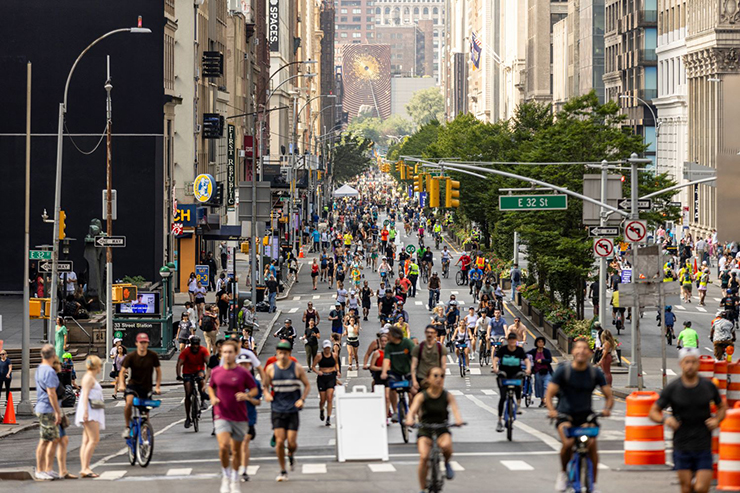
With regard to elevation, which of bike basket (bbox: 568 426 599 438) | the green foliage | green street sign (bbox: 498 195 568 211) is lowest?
bike basket (bbox: 568 426 599 438)

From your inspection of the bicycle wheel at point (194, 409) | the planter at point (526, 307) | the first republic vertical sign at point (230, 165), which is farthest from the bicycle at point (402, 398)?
the first republic vertical sign at point (230, 165)

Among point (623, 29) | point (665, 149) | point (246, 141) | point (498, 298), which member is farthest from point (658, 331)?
point (623, 29)

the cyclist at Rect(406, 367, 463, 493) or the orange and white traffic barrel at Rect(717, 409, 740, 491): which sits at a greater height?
the cyclist at Rect(406, 367, 463, 493)

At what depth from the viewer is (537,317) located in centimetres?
5016

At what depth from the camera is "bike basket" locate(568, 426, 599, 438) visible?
14.9m

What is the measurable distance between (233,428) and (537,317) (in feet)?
114

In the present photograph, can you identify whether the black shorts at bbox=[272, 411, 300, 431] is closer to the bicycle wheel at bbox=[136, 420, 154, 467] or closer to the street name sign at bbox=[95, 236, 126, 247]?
the bicycle wheel at bbox=[136, 420, 154, 467]

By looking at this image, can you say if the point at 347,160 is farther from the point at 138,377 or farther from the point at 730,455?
the point at 730,455

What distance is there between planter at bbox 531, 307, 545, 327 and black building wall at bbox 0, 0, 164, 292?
16.5 m

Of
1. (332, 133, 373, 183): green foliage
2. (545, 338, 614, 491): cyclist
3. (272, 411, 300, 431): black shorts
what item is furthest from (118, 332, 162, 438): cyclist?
(332, 133, 373, 183): green foliage

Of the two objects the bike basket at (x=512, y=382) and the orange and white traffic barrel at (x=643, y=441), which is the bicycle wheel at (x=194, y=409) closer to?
the bike basket at (x=512, y=382)

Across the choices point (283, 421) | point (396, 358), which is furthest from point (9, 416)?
point (283, 421)

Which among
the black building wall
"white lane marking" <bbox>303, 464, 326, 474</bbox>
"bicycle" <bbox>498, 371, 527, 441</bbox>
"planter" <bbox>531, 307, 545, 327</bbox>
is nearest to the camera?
"white lane marking" <bbox>303, 464, 326, 474</bbox>

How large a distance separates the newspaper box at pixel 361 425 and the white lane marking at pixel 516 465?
1.72 m
